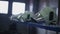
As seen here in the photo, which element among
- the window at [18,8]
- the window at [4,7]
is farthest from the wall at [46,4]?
the window at [4,7]

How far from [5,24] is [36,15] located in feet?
0.89

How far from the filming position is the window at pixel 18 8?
915 millimetres

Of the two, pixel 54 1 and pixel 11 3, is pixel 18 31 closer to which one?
pixel 11 3

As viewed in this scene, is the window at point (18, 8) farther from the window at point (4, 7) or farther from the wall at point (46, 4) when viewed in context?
the wall at point (46, 4)

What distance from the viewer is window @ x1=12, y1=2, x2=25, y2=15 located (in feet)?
3.00

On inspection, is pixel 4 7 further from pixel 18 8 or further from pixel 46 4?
pixel 46 4

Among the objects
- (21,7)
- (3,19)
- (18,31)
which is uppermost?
(21,7)

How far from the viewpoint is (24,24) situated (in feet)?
3.00

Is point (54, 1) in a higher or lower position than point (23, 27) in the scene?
higher

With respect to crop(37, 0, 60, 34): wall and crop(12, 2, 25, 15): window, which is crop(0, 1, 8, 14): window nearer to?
crop(12, 2, 25, 15): window

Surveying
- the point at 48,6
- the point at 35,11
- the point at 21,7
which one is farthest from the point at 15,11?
the point at 48,6

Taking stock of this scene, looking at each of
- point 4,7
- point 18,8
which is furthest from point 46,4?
point 4,7

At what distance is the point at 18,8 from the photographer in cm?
93

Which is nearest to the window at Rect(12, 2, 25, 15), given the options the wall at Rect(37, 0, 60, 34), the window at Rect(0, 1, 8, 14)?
the window at Rect(0, 1, 8, 14)
